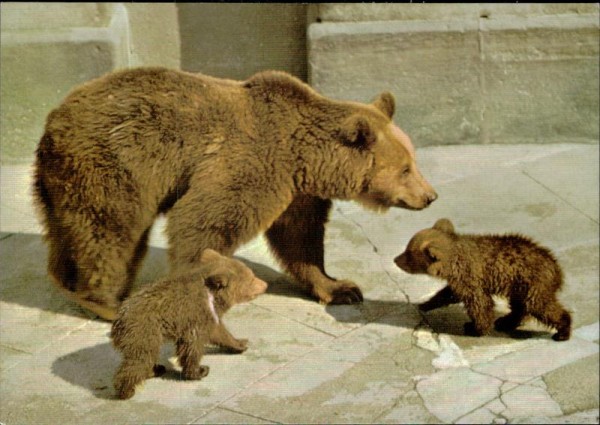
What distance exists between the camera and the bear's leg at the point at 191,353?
6.14 m

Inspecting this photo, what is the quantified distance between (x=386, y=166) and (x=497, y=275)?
1.05 m

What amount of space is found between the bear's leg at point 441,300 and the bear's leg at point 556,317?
570mm

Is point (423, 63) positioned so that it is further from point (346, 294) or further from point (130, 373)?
point (130, 373)

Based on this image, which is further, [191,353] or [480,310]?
[480,310]

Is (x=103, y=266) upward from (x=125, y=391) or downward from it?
upward

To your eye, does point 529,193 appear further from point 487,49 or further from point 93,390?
point 93,390

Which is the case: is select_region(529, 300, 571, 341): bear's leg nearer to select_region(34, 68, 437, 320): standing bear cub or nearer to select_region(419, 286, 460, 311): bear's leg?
select_region(419, 286, 460, 311): bear's leg

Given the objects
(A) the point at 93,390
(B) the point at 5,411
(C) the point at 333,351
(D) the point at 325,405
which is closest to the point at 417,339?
(C) the point at 333,351

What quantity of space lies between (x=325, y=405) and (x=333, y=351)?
767mm

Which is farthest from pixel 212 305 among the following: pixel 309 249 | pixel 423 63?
pixel 423 63

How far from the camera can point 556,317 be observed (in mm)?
6715

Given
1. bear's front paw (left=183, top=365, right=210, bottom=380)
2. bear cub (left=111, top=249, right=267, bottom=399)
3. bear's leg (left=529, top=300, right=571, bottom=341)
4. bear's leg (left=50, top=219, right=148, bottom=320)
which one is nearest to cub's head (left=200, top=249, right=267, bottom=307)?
bear cub (left=111, top=249, right=267, bottom=399)

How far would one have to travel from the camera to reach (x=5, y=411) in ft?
19.8

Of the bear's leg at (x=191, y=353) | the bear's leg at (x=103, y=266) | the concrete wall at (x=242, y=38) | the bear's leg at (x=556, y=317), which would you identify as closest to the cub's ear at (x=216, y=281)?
the bear's leg at (x=191, y=353)
